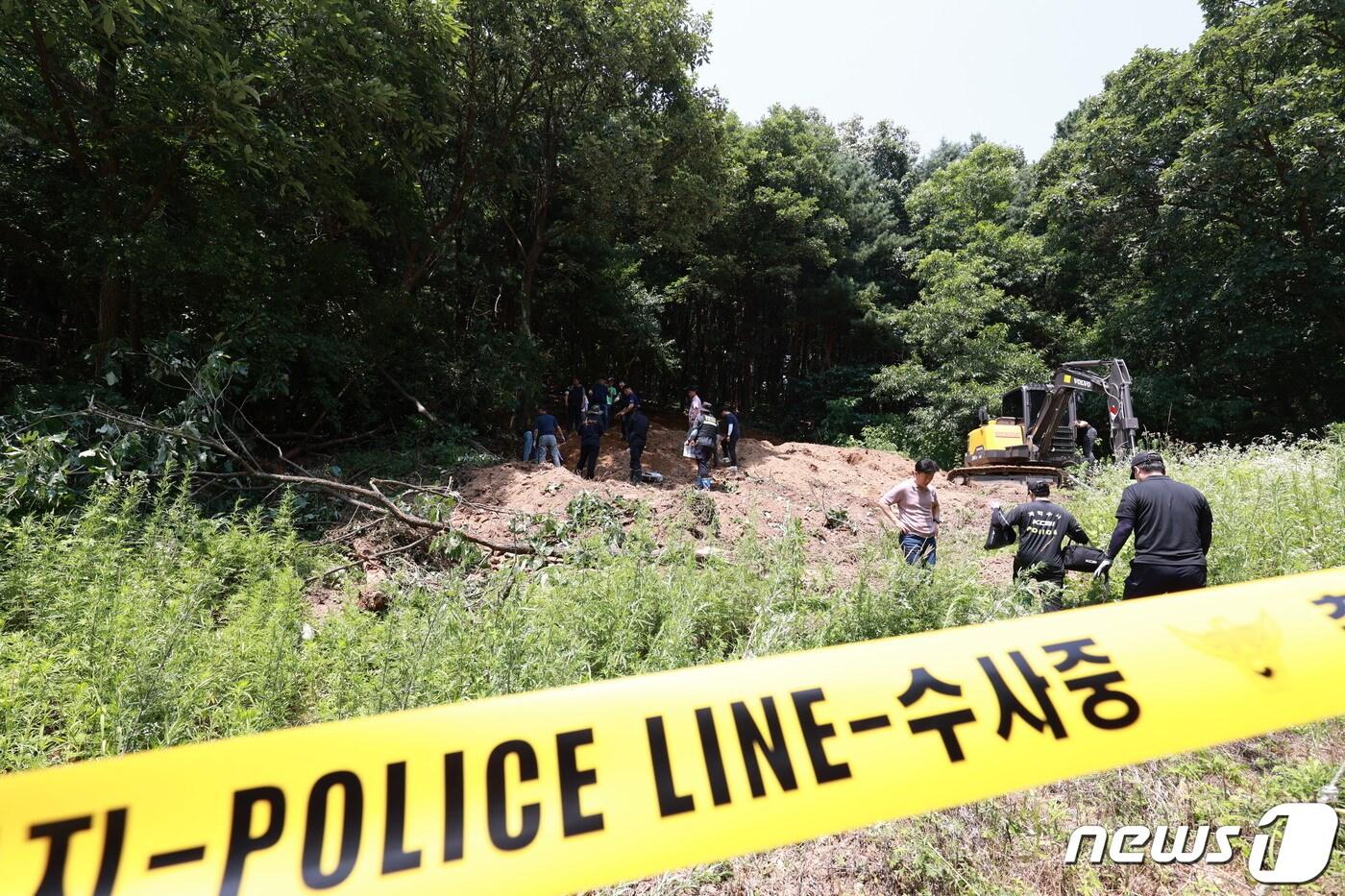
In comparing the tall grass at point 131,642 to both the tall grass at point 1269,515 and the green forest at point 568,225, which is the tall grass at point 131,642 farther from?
the tall grass at point 1269,515

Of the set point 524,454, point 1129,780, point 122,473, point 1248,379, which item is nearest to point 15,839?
point 1129,780

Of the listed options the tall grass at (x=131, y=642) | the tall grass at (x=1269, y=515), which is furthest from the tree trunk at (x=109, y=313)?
the tall grass at (x=1269, y=515)

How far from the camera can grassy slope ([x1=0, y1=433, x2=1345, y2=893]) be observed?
2.15m

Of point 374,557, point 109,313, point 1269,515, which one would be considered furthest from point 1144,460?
point 109,313

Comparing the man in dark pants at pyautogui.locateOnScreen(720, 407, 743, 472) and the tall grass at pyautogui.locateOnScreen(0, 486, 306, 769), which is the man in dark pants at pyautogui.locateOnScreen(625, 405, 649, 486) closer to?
the man in dark pants at pyautogui.locateOnScreen(720, 407, 743, 472)

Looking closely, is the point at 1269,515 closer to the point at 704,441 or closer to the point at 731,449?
the point at 704,441

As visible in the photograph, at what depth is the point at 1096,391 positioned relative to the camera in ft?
35.4

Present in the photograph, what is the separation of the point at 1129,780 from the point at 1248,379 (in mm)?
21400

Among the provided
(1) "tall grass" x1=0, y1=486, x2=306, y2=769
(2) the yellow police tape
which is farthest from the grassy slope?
(2) the yellow police tape

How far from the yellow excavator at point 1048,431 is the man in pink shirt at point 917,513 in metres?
7.53

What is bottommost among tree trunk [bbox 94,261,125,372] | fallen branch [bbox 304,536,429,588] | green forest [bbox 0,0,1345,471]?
fallen branch [bbox 304,536,429,588]

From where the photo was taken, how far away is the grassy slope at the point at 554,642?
2.15 metres

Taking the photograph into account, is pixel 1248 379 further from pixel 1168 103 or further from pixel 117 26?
→ pixel 117 26

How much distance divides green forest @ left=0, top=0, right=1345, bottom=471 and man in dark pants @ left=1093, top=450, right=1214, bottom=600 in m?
7.93
